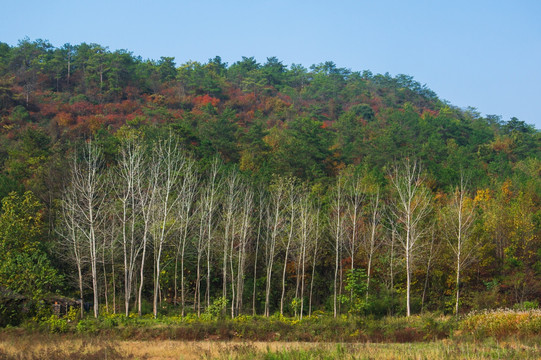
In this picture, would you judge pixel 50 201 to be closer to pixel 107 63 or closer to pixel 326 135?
pixel 326 135

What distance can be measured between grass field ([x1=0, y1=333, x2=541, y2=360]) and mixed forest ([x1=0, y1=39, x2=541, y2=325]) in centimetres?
520

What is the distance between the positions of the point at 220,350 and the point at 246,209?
16043 millimetres

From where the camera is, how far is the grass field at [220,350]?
45.4 feet

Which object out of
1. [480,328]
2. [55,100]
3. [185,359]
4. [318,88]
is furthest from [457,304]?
[318,88]

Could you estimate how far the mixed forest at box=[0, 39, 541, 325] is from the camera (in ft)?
98.8

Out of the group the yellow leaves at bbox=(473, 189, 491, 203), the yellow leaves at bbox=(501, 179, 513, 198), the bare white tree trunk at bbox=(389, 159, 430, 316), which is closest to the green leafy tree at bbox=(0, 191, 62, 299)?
the bare white tree trunk at bbox=(389, 159, 430, 316)

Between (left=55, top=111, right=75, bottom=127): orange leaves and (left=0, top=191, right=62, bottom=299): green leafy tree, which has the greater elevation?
→ (left=55, top=111, right=75, bottom=127): orange leaves

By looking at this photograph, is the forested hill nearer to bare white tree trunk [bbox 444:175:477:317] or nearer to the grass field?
bare white tree trunk [bbox 444:175:477:317]

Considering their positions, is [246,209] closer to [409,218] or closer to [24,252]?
[409,218]

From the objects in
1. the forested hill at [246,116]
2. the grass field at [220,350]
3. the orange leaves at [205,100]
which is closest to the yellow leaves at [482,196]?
the forested hill at [246,116]

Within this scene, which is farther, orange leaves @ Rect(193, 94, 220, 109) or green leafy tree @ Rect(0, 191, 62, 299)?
orange leaves @ Rect(193, 94, 220, 109)

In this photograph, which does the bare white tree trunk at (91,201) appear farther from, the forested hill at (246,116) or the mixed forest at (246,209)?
the forested hill at (246,116)

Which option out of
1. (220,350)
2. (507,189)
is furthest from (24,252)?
(507,189)

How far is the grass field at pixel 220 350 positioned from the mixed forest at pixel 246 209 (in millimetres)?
5196
